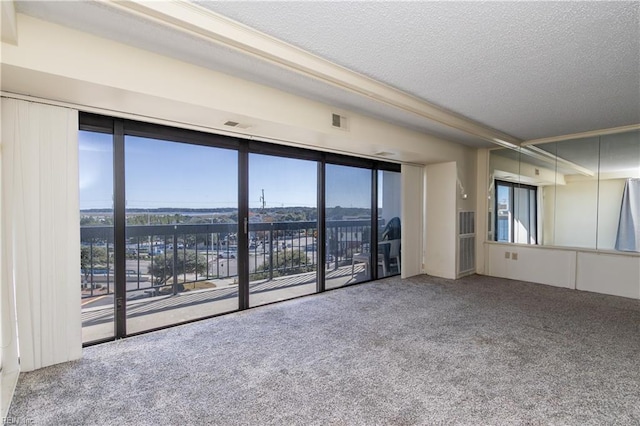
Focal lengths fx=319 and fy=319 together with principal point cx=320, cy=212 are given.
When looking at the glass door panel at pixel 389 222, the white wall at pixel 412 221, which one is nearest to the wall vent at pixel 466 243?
the white wall at pixel 412 221

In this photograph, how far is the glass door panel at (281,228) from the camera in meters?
3.86

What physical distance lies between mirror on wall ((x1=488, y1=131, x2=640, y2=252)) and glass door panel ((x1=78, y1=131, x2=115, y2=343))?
573 centimetres

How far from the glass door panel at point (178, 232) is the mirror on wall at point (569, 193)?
467cm

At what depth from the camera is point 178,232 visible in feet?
11.0

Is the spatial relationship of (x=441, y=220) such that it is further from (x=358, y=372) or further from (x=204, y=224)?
(x=204, y=224)

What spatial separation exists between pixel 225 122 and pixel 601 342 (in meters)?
3.98

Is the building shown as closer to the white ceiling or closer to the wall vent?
the white ceiling

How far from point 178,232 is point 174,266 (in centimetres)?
36

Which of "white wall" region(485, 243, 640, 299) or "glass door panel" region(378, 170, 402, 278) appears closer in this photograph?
"white wall" region(485, 243, 640, 299)

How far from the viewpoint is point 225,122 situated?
3012 millimetres

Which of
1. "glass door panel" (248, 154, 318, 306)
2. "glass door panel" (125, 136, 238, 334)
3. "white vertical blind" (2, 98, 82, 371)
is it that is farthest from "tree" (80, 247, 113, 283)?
"glass door panel" (248, 154, 318, 306)

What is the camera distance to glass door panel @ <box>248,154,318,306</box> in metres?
3.86

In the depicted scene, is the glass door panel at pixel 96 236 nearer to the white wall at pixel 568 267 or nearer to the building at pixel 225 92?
the building at pixel 225 92

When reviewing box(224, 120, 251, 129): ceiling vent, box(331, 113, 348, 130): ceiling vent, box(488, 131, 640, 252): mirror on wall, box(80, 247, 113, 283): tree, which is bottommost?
box(80, 247, 113, 283): tree
